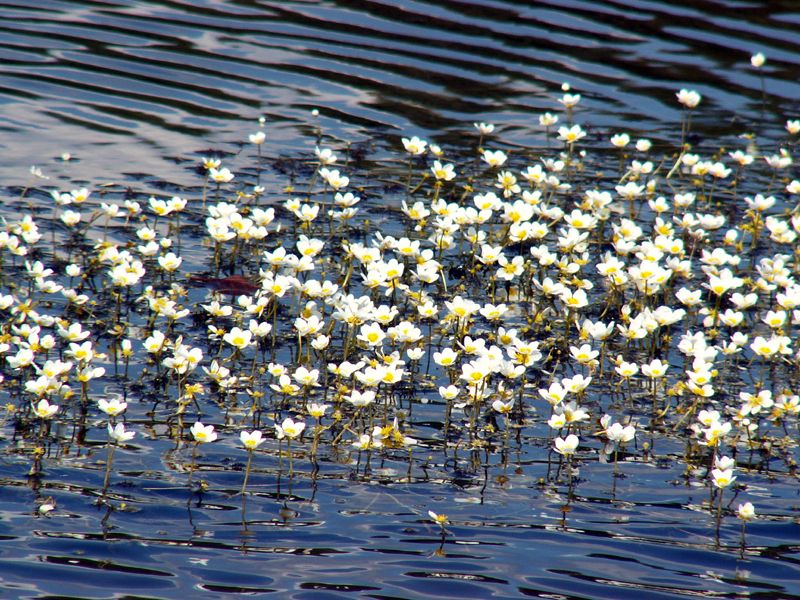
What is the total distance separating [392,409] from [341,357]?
2.12 feet

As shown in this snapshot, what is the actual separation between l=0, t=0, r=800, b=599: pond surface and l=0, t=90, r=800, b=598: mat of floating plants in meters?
0.02

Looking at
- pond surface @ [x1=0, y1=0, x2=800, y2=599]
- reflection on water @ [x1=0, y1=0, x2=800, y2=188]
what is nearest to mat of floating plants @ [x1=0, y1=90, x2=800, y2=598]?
pond surface @ [x1=0, y1=0, x2=800, y2=599]

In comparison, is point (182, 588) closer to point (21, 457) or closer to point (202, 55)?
point (21, 457)

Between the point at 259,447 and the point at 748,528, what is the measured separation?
2.49m

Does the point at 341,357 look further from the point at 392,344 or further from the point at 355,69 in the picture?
the point at 355,69

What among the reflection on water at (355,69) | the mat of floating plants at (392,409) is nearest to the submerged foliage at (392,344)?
the mat of floating plants at (392,409)

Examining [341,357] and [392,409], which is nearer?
[392,409]

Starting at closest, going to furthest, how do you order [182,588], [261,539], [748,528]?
[182,588] → [261,539] → [748,528]

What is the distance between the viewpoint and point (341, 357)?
6.39 metres

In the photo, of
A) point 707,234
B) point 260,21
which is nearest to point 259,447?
point 707,234

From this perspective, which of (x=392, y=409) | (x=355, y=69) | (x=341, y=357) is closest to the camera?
(x=392, y=409)

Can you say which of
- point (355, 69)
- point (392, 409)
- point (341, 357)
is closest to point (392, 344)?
point (341, 357)

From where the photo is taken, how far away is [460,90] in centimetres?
1140

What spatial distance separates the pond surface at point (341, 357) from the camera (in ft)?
15.1
